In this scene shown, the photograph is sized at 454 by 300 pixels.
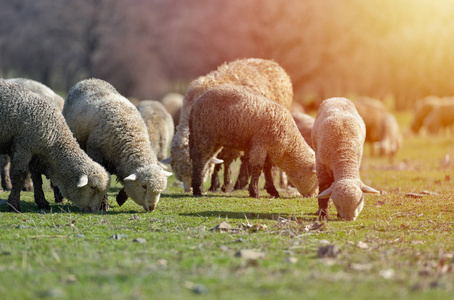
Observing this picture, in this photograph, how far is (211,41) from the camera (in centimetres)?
3622

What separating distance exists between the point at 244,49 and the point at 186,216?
2875cm

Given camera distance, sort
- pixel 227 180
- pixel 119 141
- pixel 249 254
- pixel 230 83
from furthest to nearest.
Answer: pixel 230 83
pixel 227 180
pixel 119 141
pixel 249 254

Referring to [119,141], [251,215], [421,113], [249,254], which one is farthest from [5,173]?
[421,113]

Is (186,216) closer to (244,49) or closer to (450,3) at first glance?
(244,49)

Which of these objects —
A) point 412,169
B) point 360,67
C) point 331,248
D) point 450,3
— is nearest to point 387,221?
point 331,248

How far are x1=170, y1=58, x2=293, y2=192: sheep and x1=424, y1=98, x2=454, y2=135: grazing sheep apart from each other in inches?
924

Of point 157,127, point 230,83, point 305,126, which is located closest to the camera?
point 230,83

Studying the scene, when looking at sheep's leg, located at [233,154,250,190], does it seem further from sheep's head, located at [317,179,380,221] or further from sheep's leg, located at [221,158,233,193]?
sheep's head, located at [317,179,380,221]

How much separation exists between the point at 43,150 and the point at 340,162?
4398 mm

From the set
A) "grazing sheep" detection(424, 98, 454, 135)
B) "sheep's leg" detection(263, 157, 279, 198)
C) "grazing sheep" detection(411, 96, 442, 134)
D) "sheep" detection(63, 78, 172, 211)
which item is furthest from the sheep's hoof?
"grazing sheep" detection(411, 96, 442, 134)

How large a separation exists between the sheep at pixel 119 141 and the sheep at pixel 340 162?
243cm

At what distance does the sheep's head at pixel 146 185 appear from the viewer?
8773mm

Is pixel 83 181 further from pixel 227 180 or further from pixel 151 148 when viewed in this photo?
pixel 227 180

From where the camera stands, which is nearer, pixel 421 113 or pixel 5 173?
pixel 5 173
